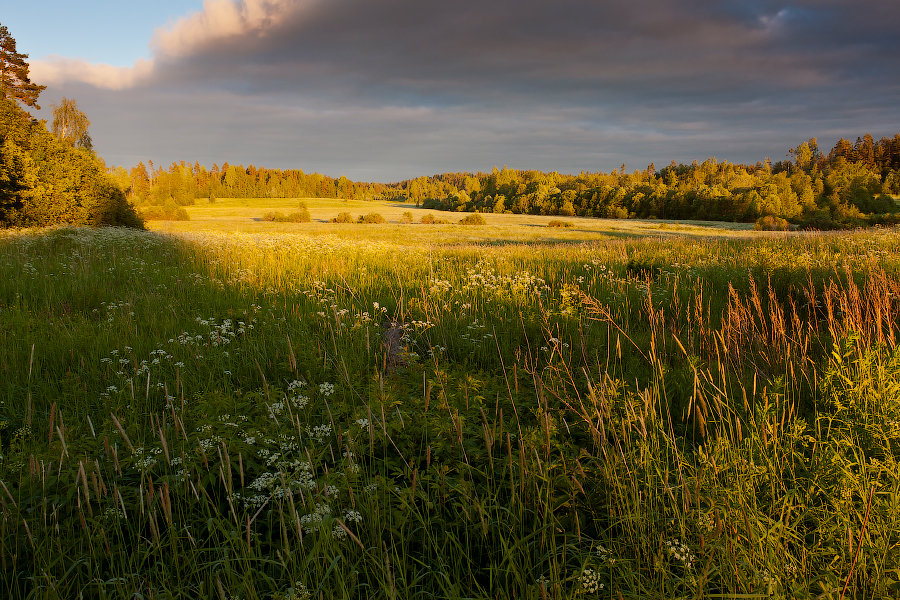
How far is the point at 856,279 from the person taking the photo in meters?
7.15

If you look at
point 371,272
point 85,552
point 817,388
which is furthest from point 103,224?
point 817,388

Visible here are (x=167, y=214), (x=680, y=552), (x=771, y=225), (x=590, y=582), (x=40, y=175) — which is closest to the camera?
(x=590, y=582)

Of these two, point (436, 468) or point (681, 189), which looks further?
point (681, 189)

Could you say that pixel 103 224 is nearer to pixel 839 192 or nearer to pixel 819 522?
pixel 819 522

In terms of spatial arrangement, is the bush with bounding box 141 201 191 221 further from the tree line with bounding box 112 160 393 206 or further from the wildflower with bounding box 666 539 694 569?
the wildflower with bounding box 666 539 694 569

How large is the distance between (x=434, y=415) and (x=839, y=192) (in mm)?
88434

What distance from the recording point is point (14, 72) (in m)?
27.6

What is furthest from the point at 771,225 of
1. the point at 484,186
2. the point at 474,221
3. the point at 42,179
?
the point at 484,186

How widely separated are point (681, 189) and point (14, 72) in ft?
270

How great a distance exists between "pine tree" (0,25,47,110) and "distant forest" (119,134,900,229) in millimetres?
6745

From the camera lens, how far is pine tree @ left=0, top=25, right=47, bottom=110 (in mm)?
26531

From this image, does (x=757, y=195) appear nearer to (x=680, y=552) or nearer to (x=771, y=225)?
(x=771, y=225)

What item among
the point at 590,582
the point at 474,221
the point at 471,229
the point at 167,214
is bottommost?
the point at 590,582

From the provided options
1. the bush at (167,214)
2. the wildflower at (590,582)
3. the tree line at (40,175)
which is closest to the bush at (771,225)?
the wildflower at (590,582)
